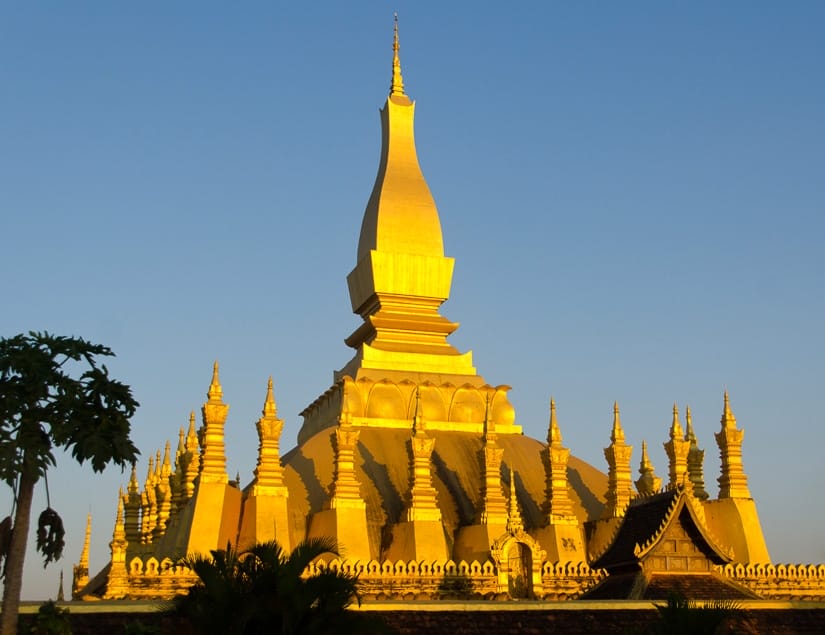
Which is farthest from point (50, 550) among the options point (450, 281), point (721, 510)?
point (450, 281)

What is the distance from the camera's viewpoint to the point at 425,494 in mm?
30297

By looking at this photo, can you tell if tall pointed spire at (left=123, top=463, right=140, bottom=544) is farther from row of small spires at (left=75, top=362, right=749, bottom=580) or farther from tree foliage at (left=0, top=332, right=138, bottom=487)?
tree foliage at (left=0, top=332, right=138, bottom=487)

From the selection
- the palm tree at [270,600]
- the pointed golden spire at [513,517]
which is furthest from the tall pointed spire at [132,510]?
the palm tree at [270,600]

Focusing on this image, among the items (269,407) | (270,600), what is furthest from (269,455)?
(270,600)

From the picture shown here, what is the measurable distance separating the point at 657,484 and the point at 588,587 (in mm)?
7732

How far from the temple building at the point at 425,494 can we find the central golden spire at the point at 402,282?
0.06m

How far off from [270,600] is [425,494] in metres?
15.1

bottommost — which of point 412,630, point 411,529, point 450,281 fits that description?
point 412,630

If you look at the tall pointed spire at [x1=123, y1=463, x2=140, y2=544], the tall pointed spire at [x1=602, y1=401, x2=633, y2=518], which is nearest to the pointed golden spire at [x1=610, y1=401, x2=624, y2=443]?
the tall pointed spire at [x1=602, y1=401, x2=633, y2=518]

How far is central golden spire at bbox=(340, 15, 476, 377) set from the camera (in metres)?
38.7

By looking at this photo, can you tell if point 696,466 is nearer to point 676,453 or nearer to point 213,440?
point 676,453

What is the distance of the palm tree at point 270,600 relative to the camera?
50.0ft

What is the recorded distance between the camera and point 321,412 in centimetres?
3859

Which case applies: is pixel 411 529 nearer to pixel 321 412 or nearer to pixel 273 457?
pixel 273 457
